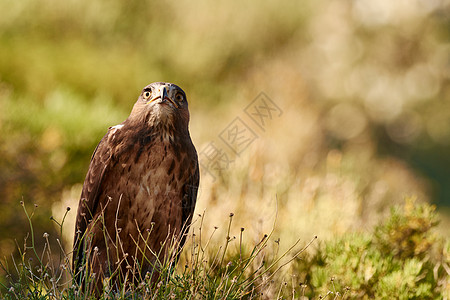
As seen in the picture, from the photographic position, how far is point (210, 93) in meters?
10.8

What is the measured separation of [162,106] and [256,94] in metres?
7.41

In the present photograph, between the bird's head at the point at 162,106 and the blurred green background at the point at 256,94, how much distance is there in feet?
2.51

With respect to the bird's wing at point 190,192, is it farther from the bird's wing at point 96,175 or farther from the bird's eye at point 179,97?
the bird's wing at point 96,175

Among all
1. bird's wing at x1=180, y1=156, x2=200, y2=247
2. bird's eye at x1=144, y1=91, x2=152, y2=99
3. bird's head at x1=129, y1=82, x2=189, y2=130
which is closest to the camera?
bird's head at x1=129, y1=82, x2=189, y2=130

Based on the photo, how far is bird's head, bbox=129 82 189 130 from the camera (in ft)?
10.5

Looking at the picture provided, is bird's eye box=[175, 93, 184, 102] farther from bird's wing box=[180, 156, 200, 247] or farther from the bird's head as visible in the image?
bird's wing box=[180, 156, 200, 247]

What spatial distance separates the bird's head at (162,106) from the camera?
321cm

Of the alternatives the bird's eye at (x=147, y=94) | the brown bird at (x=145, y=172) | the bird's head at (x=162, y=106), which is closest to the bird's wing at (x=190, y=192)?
the brown bird at (x=145, y=172)

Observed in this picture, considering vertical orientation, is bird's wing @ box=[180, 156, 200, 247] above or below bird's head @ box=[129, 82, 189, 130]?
below

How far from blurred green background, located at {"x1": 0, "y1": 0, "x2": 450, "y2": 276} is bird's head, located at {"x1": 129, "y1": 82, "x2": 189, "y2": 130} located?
30.1 inches

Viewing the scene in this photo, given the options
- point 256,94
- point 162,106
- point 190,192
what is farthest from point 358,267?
point 256,94

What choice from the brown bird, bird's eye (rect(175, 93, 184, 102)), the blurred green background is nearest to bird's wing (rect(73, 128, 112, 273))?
the brown bird

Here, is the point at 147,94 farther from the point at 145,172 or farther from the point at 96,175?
the point at 96,175

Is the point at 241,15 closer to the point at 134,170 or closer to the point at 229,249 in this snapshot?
the point at 229,249
